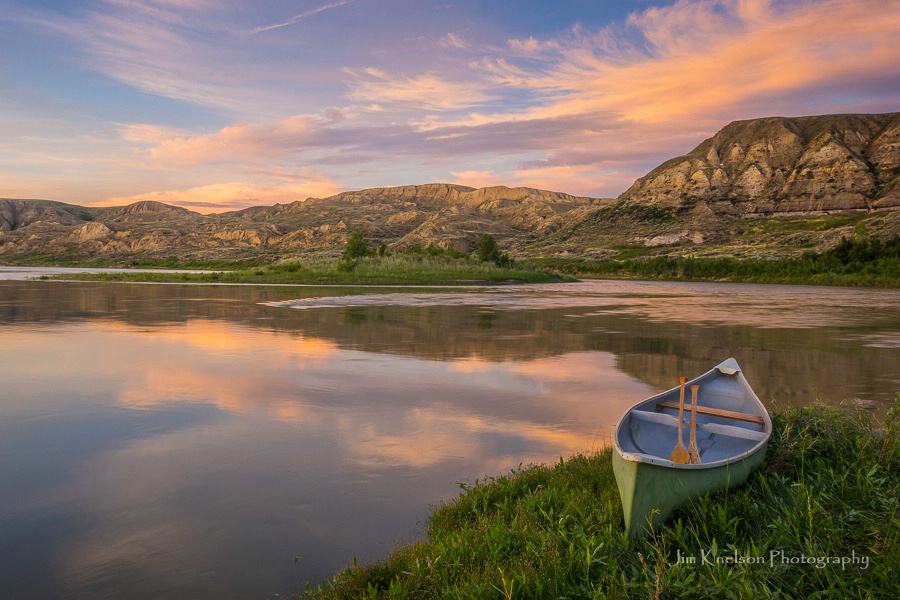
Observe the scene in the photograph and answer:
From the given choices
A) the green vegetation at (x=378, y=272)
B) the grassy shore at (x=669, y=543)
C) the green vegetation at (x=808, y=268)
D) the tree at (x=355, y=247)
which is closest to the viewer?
the grassy shore at (x=669, y=543)

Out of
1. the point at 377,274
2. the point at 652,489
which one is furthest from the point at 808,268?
the point at 652,489

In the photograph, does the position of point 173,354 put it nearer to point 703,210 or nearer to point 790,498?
point 790,498

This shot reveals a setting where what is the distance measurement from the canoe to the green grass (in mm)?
56298

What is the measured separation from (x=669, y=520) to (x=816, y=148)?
228314mm

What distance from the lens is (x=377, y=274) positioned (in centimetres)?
6869

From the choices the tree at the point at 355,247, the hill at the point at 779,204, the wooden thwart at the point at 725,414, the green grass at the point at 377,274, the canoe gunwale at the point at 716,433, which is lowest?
the green grass at the point at 377,274

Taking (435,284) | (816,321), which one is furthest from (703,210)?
(816,321)

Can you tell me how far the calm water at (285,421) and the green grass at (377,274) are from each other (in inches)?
1529

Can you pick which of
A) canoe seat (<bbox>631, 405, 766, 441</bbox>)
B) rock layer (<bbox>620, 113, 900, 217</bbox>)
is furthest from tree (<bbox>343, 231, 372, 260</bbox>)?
rock layer (<bbox>620, 113, 900, 217</bbox>)

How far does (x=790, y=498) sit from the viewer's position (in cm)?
688

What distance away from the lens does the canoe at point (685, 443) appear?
584 centimetres

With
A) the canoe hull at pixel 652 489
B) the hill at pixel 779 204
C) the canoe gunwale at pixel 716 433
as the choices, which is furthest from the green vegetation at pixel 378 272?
the hill at pixel 779 204

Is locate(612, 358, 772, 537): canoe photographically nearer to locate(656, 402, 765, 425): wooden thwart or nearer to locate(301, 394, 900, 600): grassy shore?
locate(656, 402, 765, 425): wooden thwart

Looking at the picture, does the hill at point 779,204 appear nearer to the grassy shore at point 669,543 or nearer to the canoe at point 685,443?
the canoe at point 685,443
